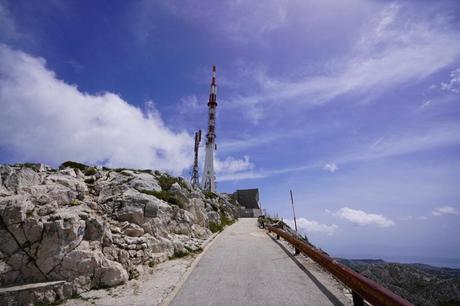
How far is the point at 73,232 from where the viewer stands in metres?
8.64

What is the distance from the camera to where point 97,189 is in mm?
14242

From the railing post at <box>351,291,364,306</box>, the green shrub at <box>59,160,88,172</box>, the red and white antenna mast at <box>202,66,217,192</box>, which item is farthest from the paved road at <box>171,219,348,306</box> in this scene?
the red and white antenna mast at <box>202,66,217,192</box>

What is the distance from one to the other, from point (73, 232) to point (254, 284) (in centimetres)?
636

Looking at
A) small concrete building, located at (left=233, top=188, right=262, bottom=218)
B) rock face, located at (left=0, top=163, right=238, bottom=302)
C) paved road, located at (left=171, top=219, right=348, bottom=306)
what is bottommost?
paved road, located at (left=171, top=219, right=348, bottom=306)

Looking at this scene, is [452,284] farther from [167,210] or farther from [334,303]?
[167,210]

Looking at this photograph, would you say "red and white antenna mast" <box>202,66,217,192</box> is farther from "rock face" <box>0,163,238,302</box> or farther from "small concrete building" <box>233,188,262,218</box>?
"rock face" <box>0,163,238,302</box>

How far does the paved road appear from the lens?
6.88 metres

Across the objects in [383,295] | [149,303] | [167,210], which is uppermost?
[167,210]

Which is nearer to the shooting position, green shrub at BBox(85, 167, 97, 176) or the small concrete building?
green shrub at BBox(85, 167, 97, 176)

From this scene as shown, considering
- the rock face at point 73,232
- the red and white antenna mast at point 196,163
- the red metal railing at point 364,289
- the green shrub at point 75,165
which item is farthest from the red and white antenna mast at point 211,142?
the red metal railing at point 364,289

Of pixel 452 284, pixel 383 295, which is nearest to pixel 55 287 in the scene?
pixel 383 295

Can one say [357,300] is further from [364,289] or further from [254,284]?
[254,284]

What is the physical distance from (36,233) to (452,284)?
75.9ft

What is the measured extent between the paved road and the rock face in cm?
255
